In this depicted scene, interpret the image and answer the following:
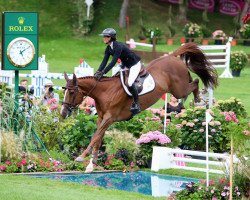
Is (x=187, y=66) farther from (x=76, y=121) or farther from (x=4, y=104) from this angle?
(x=4, y=104)

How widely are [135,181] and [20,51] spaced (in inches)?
160

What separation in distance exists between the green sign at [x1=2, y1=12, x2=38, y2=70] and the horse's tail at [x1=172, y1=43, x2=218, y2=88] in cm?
334

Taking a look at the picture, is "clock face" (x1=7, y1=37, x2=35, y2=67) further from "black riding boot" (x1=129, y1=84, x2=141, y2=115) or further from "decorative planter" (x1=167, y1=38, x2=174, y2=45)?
"decorative planter" (x1=167, y1=38, x2=174, y2=45)

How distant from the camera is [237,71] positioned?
4112cm

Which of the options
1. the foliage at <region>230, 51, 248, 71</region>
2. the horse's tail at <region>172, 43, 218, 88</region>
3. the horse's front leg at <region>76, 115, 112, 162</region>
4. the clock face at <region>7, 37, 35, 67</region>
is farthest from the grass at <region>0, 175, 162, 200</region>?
the foliage at <region>230, 51, 248, 71</region>

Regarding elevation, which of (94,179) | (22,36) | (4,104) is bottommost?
(94,179)

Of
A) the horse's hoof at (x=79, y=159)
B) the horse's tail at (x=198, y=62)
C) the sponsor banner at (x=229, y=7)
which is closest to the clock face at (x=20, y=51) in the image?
the horse's hoof at (x=79, y=159)

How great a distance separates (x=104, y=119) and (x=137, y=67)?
1.35 metres

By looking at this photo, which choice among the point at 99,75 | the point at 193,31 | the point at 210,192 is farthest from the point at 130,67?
the point at 193,31

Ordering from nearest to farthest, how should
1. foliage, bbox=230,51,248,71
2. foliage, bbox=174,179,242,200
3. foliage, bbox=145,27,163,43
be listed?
foliage, bbox=174,179,242,200, foliage, bbox=230,51,248,71, foliage, bbox=145,27,163,43

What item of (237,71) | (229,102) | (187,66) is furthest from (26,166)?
(237,71)

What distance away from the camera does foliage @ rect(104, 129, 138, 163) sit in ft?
71.5

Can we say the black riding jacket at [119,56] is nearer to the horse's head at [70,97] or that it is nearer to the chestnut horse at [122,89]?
the chestnut horse at [122,89]

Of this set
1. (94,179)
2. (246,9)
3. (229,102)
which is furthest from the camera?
(246,9)
